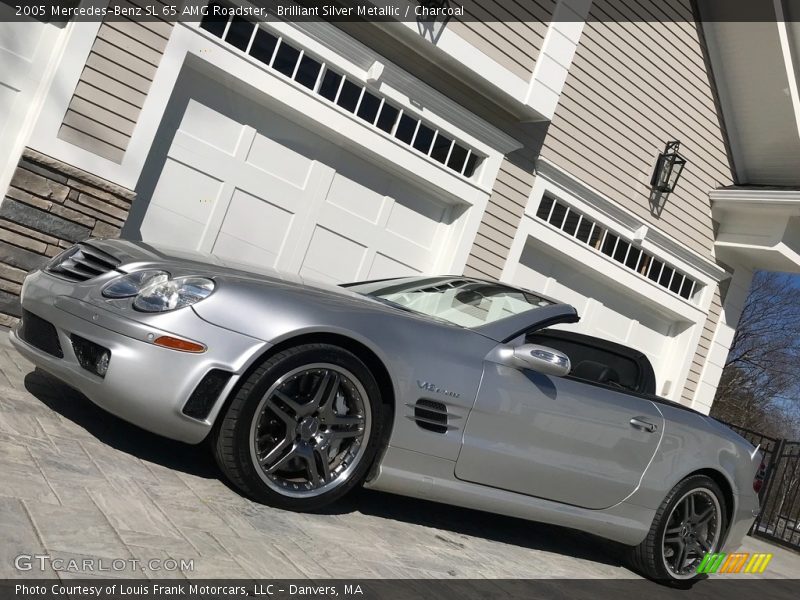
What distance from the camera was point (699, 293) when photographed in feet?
35.2

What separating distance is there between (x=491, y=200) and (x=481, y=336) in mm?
4827

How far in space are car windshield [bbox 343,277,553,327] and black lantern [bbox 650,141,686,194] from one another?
19.7 ft

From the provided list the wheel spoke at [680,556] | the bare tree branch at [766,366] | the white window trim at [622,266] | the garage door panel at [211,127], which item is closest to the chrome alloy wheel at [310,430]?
the wheel spoke at [680,556]

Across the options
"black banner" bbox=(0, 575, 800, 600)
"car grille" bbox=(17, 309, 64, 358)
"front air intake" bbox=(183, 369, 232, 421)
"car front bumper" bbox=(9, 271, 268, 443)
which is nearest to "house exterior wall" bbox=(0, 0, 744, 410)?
"car grille" bbox=(17, 309, 64, 358)

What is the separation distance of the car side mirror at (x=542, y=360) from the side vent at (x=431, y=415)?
1.46ft

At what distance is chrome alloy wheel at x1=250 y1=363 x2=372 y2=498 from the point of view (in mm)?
3266

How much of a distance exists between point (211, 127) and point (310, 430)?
4.24 metres

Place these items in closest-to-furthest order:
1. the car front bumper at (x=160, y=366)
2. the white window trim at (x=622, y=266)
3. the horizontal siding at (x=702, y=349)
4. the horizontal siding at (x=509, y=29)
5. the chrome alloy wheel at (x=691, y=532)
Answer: the car front bumper at (x=160, y=366), the chrome alloy wheel at (x=691, y=532), the horizontal siding at (x=509, y=29), the white window trim at (x=622, y=266), the horizontal siding at (x=702, y=349)

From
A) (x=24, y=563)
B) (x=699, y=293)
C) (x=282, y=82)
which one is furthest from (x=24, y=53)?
(x=699, y=293)

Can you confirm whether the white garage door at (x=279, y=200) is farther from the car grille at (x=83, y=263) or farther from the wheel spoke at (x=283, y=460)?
the wheel spoke at (x=283, y=460)

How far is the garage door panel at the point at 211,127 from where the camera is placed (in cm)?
674

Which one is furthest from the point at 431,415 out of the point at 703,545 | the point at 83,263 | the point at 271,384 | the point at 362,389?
the point at 703,545

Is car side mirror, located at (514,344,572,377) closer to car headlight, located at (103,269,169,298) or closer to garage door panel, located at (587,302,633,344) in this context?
car headlight, located at (103,269,169,298)

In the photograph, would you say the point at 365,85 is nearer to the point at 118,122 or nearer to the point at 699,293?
the point at 118,122
